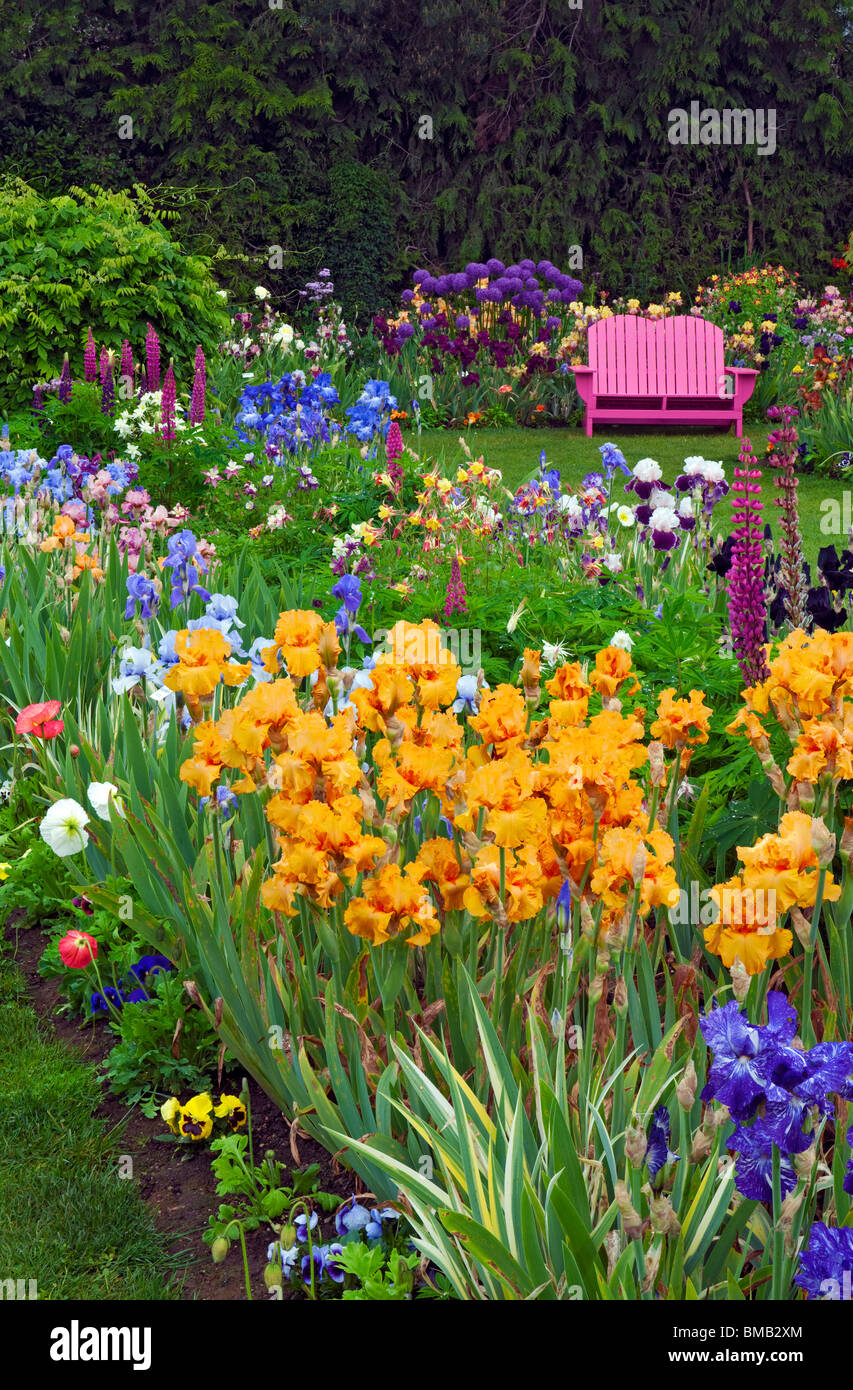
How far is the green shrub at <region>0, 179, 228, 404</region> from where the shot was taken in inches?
313

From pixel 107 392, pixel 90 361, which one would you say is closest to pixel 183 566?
pixel 107 392

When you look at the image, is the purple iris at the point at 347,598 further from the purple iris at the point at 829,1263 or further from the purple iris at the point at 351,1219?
the purple iris at the point at 829,1263

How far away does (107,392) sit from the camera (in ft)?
22.0

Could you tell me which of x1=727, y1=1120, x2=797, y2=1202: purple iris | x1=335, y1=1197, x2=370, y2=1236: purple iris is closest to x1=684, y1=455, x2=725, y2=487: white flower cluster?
x1=335, y1=1197, x2=370, y2=1236: purple iris

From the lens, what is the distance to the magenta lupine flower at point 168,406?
19.5ft

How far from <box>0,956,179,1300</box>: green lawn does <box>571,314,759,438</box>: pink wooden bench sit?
8511 mm

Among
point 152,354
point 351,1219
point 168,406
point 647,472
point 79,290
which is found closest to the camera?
point 351,1219

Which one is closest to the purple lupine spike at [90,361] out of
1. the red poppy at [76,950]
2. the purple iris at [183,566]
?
the purple iris at [183,566]

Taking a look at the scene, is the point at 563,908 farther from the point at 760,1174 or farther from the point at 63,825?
the point at 63,825

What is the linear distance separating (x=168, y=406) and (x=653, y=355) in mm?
5628

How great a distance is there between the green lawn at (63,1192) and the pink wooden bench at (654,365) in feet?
27.9

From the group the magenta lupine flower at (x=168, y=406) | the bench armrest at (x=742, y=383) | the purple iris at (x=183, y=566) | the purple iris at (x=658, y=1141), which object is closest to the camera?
the purple iris at (x=658, y=1141)

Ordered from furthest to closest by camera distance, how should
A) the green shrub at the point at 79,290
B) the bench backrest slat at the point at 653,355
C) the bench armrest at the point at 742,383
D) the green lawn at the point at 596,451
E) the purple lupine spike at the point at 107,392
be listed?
the bench backrest slat at the point at 653,355, the bench armrest at the point at 742,383, the green lawn at the point at 596,451, the green shrub at the point at 79,290, the purple lupine spike at the point at 107,392
